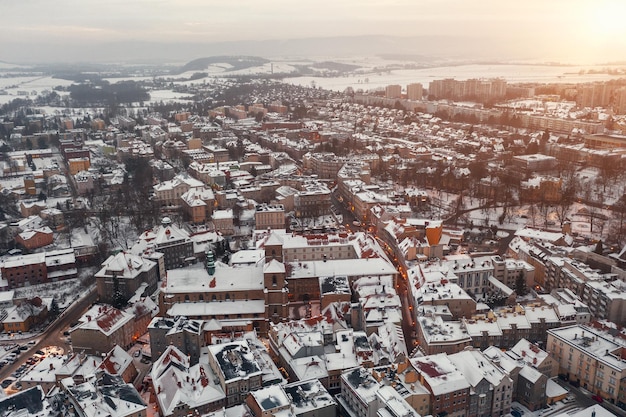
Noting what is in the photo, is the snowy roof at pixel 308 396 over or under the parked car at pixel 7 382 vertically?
over

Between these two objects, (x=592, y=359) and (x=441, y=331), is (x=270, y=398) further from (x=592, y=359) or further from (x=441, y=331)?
(x=592, y=359)

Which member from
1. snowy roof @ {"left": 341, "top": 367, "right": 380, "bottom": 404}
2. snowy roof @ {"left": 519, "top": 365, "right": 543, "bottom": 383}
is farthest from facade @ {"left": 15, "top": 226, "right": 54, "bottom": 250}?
snowy roof @ {"left": 519, "top": 365, "right": 543, "bottom": 383}

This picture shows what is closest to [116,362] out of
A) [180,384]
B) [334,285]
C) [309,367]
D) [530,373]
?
[180,384]

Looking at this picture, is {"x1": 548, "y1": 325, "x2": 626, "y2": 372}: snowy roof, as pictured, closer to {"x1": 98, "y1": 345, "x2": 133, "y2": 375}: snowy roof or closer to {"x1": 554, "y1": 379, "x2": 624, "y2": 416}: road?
{"x1": 554, "y1": 379, "x2": 624, "y2": 416}: road

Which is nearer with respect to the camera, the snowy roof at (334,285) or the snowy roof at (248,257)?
the snowy roof at (334,285)

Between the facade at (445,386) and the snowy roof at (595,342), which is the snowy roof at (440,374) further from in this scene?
the snowy roof at (595,342)

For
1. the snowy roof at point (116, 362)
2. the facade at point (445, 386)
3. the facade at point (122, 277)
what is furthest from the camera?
the facade at point (122, 277)

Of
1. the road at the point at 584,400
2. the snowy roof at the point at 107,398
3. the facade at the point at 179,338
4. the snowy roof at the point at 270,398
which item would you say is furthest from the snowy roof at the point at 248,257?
the road at the point at 584,400
